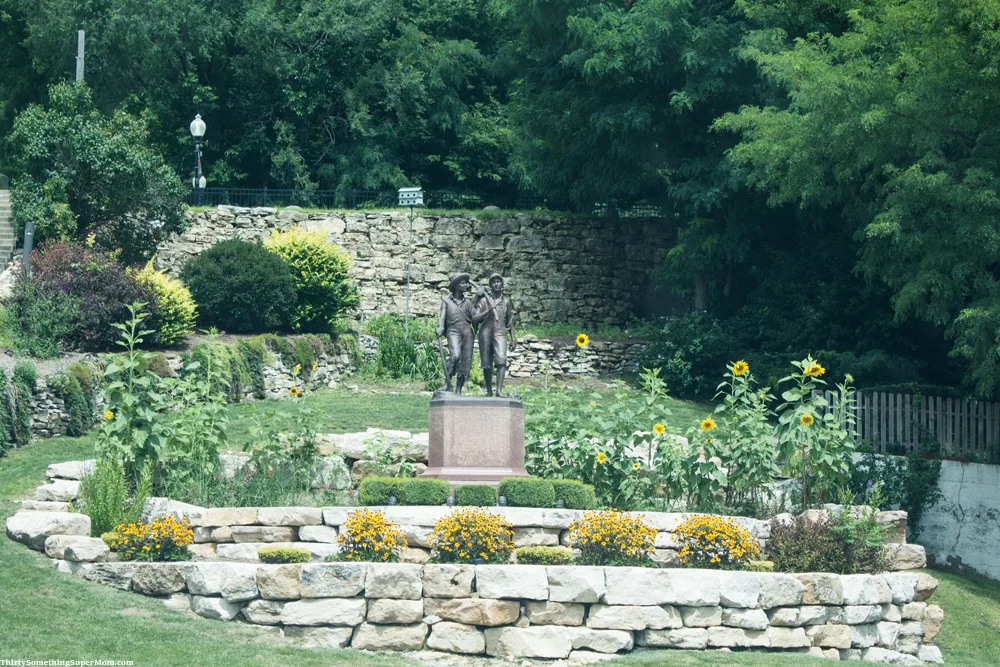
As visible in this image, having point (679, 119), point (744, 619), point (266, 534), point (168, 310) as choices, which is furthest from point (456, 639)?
point (679, 119)

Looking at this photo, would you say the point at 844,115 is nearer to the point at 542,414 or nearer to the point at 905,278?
the point at 905,278

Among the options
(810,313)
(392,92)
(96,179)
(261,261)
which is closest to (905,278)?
(810,313)

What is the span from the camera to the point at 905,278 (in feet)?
61.5

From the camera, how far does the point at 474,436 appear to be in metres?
Answer: 14.3

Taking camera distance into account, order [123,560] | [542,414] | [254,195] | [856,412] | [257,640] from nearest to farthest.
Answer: [257,640], [123,560], [542,414], [856,412], [254,195]

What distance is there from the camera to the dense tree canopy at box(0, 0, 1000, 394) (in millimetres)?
18078

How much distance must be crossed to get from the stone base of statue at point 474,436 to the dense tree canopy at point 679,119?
6.21 metres

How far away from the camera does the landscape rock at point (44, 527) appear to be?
1247cm

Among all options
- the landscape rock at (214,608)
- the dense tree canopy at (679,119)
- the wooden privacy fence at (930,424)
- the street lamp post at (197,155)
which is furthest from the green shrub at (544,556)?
the street lamp post at (197,155)

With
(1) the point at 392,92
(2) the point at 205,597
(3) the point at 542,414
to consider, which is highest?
(1) the point at 392,92

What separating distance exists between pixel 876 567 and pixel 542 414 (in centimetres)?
393

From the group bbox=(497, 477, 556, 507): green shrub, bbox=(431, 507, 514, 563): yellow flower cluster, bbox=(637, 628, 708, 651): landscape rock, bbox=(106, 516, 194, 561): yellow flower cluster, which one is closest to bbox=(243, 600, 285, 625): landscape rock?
bbox=(106, 516, 194, 561): yellow flower cluster

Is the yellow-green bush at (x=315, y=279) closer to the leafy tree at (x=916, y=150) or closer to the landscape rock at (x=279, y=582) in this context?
the leafy tree at (x=916, y=150)

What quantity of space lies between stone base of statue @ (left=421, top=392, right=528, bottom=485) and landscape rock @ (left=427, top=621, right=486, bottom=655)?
116 inches
